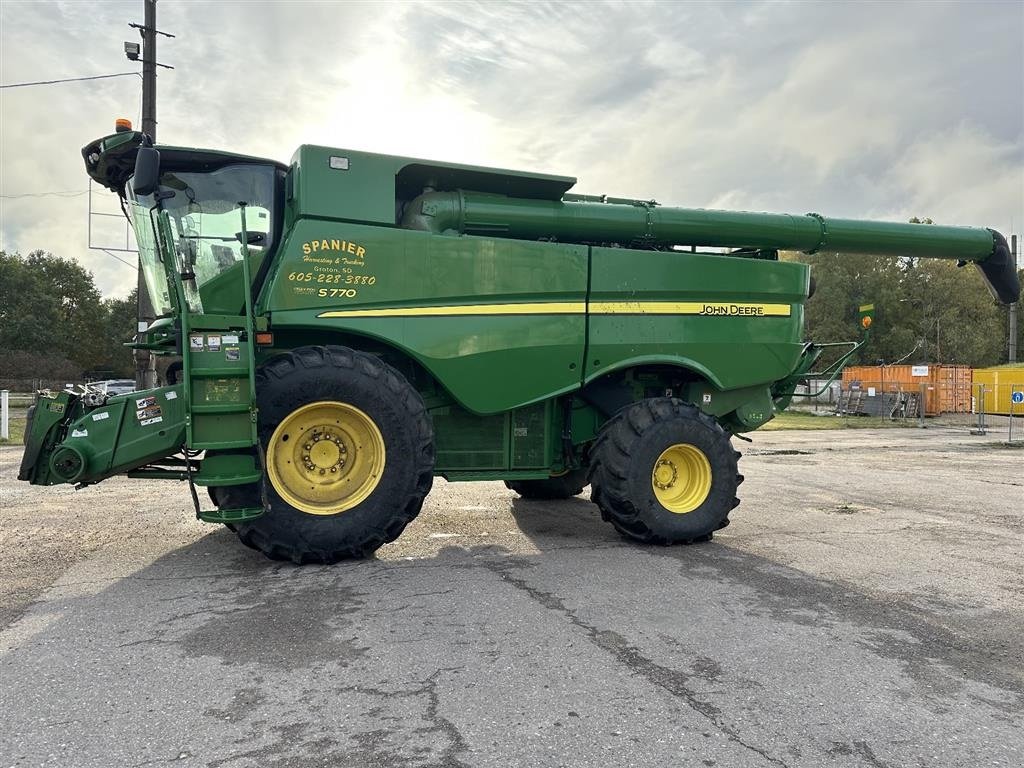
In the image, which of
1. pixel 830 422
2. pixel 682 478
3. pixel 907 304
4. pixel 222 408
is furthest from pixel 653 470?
pixel 907 304

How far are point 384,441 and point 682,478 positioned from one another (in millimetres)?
2784

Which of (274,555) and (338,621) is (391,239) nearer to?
(274,555)

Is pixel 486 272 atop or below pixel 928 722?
atop

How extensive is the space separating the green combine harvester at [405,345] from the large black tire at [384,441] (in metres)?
0.02

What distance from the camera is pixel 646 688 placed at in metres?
3.16

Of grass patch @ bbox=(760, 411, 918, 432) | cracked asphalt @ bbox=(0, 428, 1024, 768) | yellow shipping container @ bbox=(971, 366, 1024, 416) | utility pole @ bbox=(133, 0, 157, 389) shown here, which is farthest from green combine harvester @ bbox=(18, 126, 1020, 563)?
yellow shipping container @ bbox=(971, 366, 1024, 416)

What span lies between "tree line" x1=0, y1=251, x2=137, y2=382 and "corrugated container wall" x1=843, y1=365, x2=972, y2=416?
4237cm

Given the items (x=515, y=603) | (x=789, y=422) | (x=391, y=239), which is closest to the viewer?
(x=515, y=603)

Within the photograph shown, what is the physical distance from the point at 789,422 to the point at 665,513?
23.2 m

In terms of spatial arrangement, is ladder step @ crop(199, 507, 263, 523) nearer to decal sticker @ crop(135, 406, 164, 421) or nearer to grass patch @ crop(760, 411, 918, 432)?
decal sticker @ crop(135, 406, 164, 421)

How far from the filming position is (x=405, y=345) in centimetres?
546

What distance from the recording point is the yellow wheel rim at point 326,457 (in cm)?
512

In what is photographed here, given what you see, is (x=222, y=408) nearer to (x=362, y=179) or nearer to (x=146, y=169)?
(x=146, y=169)

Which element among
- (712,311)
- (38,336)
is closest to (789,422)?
(712,311)
